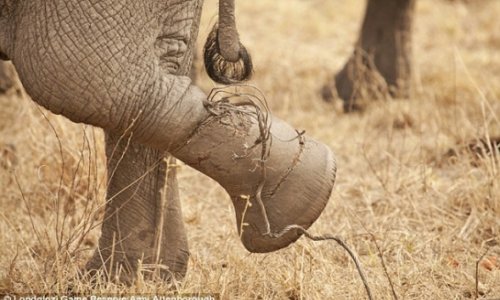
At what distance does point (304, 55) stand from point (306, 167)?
12.7 ft

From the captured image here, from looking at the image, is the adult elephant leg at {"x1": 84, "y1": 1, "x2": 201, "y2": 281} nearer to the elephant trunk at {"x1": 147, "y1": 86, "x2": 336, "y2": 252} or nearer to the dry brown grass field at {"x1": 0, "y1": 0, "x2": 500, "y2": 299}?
the dry brown grass field at {"x1": 0, "y1": 0, "x2": 500, "y2": 299}

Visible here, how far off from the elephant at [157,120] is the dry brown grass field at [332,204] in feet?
0.33

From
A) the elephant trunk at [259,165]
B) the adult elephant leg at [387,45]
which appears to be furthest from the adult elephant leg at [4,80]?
the elephant trunk at [259,165]

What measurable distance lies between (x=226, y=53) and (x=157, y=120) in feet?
0.95

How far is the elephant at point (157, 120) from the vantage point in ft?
6.77

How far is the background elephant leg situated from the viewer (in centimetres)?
240

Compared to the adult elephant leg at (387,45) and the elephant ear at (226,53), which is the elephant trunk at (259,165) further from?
the adult elephant leg at (387,45)

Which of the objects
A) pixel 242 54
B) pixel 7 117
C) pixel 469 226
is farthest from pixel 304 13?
pixel 242 54

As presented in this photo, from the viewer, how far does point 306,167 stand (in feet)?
7.49

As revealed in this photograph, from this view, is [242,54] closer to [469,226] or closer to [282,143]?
[282,143]

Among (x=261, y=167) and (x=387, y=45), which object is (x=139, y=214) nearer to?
(x=261, y=167)

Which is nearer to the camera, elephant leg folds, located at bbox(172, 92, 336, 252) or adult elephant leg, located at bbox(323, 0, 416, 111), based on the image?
elephant leg folds, located at bbox(172, 92, 336, 252)

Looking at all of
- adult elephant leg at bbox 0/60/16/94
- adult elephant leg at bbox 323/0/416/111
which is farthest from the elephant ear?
adult elephant leg at bbox 323/0/416/111

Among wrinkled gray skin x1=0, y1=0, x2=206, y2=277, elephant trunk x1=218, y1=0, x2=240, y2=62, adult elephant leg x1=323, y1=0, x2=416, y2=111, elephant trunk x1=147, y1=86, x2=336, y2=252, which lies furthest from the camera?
adult elephant leg x1=323, y1=0, x2=416, y2=111
